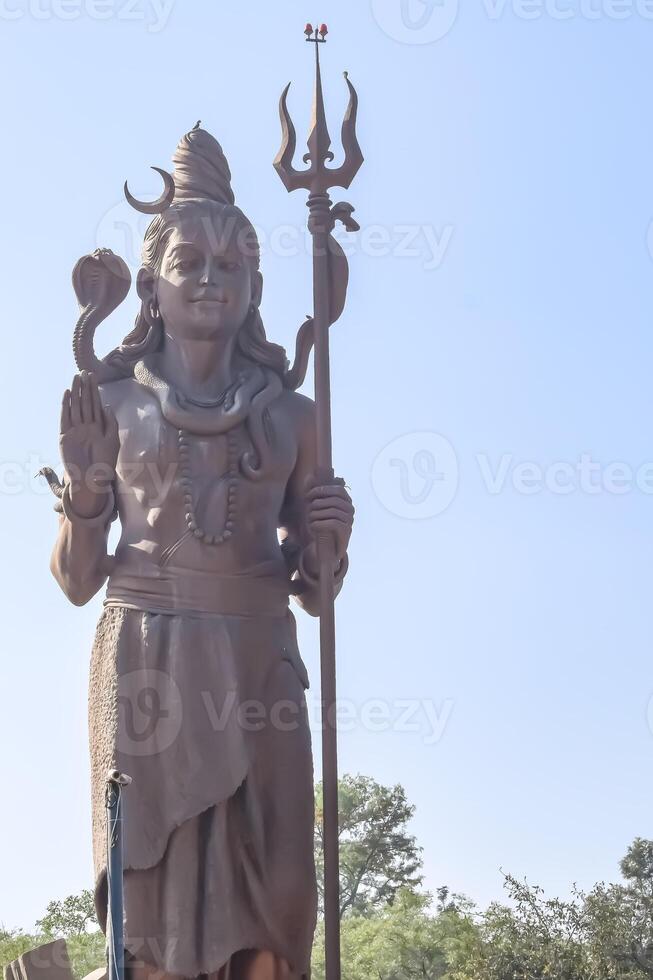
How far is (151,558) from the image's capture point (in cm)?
826

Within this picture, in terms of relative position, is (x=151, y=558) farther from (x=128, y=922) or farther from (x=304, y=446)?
(x=128, y=922)

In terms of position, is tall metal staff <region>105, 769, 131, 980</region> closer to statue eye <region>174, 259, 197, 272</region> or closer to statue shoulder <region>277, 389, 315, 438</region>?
statue shoulder <region>277, 389, 315, 438</region>

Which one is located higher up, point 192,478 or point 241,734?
point 192,478

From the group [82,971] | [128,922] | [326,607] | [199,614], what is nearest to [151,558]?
[199,614]

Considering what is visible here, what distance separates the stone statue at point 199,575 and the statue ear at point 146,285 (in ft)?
0.04

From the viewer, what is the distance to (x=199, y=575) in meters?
8.23

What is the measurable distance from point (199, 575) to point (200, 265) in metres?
1.50

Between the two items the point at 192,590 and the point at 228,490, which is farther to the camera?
the point at 228,490

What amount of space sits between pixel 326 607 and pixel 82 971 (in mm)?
10022

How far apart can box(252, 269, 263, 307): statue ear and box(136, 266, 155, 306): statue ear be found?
49 centimetres

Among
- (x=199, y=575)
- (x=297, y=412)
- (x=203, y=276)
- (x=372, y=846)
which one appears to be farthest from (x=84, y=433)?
(x=372, y=846)

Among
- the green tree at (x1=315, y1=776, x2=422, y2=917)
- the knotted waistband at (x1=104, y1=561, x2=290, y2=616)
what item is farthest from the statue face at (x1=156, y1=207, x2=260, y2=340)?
the green tree at (x1=315, y1=776, x2=422, y2=917)

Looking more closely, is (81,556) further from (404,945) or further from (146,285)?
(404,945)

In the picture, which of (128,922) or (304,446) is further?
(304,446)
